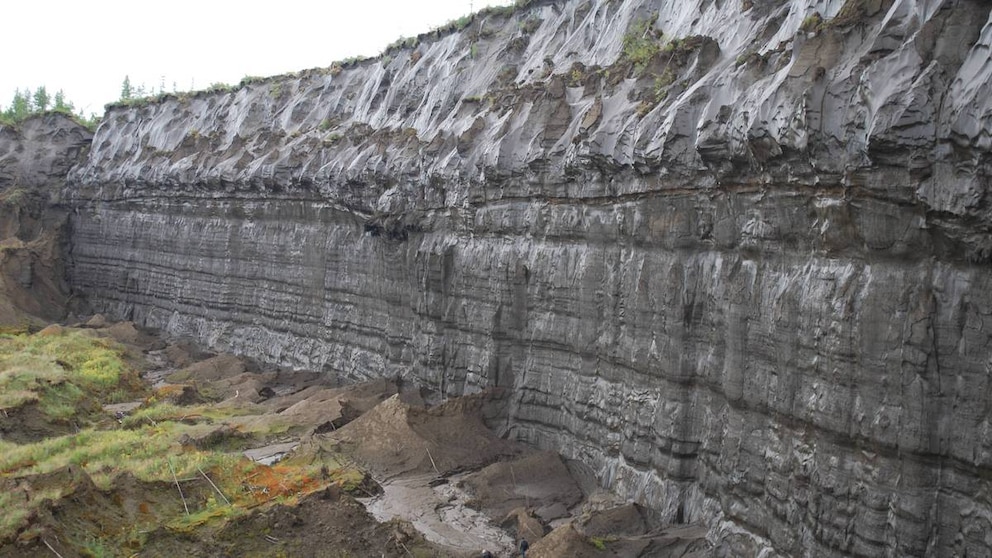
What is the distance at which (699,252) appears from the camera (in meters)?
16.7

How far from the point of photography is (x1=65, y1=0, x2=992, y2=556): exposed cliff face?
11.3m

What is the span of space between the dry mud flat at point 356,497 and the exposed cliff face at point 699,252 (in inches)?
37.4

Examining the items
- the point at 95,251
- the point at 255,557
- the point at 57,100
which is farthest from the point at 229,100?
the point at 57,100

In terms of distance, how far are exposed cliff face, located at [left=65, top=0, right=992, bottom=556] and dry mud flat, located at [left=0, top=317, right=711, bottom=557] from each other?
949mm

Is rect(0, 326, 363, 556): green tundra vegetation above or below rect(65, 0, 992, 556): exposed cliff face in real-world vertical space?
below

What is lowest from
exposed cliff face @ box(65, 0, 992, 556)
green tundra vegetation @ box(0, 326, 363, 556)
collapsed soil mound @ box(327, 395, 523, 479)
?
green tundra vegetation @ box(0, 326, 363, 556)

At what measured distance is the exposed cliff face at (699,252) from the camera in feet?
37.1

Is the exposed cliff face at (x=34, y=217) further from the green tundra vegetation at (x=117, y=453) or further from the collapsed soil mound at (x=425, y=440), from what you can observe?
the collapsed soil mound at (x=425, y=440)

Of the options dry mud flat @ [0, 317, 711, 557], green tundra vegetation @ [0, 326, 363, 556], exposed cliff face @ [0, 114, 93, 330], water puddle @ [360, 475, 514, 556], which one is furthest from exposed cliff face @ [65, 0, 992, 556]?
exposed cliff face @ [0, 114, 93, 330]

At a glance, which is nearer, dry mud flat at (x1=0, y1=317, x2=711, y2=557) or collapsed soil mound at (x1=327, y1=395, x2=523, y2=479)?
dry mud flat at (x1=0, y1=317, x2=711, y2=557)

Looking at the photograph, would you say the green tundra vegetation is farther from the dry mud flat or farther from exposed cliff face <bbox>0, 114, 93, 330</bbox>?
exposed cliff face <bbox>0, 114, 93, 330</bbox>

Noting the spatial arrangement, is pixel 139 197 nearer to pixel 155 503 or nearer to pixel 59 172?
pixel 59 172

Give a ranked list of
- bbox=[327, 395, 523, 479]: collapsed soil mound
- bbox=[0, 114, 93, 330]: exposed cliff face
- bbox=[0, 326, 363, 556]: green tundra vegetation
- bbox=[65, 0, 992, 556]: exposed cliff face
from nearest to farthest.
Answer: bbox=[65, 0, 992, 556]: exposed cliff face
bbox=[0, 326, 363, 556]: green tundra vegetation
bbox=[327, 395, 523, 479]: collapsed soil mound
bbox=[0, 114, 93, 330]: exposed cliff face

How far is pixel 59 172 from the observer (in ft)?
184
